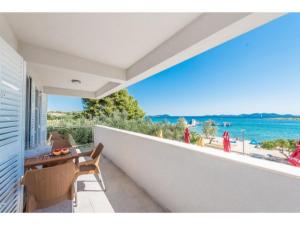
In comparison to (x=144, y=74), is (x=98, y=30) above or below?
above

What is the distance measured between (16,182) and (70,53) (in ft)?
7.90

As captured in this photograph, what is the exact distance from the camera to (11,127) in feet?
4.97

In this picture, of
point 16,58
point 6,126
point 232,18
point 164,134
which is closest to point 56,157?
point 6,126

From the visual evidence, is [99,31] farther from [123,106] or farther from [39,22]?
[123,106]

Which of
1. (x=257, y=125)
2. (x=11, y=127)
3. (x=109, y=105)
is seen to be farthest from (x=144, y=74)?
(x=257, y=125)

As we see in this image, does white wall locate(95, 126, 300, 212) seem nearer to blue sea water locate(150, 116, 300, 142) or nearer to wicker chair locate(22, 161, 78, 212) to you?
wicker chair locate(22, 161, 78, 212)

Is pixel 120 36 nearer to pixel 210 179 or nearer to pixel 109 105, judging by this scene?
pixel 210 179

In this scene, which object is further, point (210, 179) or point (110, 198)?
point (110, 198)

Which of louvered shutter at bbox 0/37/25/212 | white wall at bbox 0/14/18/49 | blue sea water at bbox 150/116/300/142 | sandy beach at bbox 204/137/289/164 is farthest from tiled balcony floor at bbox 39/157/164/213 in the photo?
blue sea water at bbox 150/116/300/142

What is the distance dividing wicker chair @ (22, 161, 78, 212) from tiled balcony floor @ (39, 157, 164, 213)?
0.25 m

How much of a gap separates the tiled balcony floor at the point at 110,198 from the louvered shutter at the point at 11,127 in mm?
536

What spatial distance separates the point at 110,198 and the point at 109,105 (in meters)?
17.9

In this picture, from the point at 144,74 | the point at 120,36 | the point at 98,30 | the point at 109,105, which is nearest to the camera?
the point at 98,30

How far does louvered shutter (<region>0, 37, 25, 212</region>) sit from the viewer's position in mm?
1366
